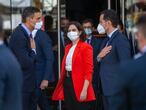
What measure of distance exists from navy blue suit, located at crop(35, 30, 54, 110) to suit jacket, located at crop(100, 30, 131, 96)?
49.6 inches

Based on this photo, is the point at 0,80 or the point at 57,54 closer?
the point at 0,80

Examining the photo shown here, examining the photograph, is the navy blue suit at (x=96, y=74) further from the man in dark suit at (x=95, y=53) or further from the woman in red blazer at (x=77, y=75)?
the woman in red blazer at (x=77, y=75)

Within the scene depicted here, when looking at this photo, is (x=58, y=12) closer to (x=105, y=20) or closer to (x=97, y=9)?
(x=97, y=9)

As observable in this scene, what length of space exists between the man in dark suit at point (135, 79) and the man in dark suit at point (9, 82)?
972 mm

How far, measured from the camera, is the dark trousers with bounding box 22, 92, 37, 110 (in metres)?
7.98

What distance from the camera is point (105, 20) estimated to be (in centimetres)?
777

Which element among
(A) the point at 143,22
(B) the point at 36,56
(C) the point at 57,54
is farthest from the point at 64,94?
(A) the point at 143,22

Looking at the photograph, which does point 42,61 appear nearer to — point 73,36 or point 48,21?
point 73,36

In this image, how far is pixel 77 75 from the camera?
817 centimetres

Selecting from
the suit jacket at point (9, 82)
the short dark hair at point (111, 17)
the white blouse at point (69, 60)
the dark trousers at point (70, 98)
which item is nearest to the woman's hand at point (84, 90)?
the dark trousers at point (70, 98)

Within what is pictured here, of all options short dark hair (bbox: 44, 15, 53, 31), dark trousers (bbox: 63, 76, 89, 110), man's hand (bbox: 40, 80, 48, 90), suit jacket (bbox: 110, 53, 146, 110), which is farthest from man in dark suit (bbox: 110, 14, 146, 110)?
short dark hair (bbox: 44, 15, 53, 31)

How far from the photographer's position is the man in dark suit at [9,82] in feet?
16.8

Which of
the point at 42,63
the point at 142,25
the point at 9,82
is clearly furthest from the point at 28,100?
the point at 142,25

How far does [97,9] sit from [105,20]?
3.66 metres
